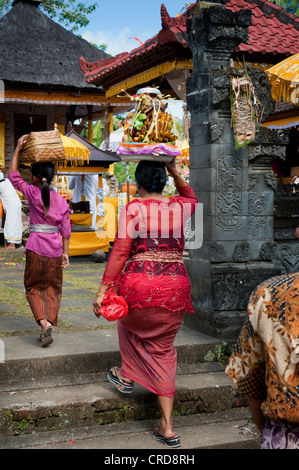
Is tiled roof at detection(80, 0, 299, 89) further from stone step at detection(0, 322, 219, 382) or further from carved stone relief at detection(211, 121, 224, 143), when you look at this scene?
stone step at detection(0, 322, 219, 382)

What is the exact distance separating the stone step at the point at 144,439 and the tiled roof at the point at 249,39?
8010 millimetres

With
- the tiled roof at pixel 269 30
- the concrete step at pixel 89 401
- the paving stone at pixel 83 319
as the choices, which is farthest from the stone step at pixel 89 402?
the tiled roof at pixel 269 30

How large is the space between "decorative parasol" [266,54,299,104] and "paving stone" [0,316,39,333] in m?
4.37

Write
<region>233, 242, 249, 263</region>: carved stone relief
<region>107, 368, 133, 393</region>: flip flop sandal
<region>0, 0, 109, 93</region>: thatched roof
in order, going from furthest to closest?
<region>0, 0, 109, 93</region>: thatched roof → <region>233, 242, 249, 263</region>: carved stone relief → <region>107, 368, 133, 393</region>: flip flop sandal

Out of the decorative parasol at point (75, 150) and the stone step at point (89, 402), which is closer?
the stone step at point (89, 402)

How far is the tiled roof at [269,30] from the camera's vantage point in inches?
478

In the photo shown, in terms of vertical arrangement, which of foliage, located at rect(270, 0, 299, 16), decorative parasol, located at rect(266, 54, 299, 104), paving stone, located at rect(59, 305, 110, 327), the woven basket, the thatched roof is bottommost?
paving stone, located at rect(59, 305, 110, 327)

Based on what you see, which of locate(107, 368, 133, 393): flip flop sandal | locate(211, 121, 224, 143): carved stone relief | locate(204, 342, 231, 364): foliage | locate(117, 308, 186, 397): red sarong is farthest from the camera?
locate(211, 121, 224, 143): carved stone relief

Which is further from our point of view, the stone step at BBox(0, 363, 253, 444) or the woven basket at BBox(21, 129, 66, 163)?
the woven basket at BBox(21, 129, 66, 163)

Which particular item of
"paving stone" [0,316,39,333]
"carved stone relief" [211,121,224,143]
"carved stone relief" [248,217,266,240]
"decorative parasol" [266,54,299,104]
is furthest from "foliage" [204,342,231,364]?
"decorative parasol" [266,54,299,104]

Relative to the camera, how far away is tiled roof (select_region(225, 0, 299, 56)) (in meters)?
12.1

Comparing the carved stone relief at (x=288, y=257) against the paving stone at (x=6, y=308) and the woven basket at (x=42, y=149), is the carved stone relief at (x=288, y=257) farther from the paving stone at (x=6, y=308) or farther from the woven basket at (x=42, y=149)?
the paving stone at (x=6, y=308)
